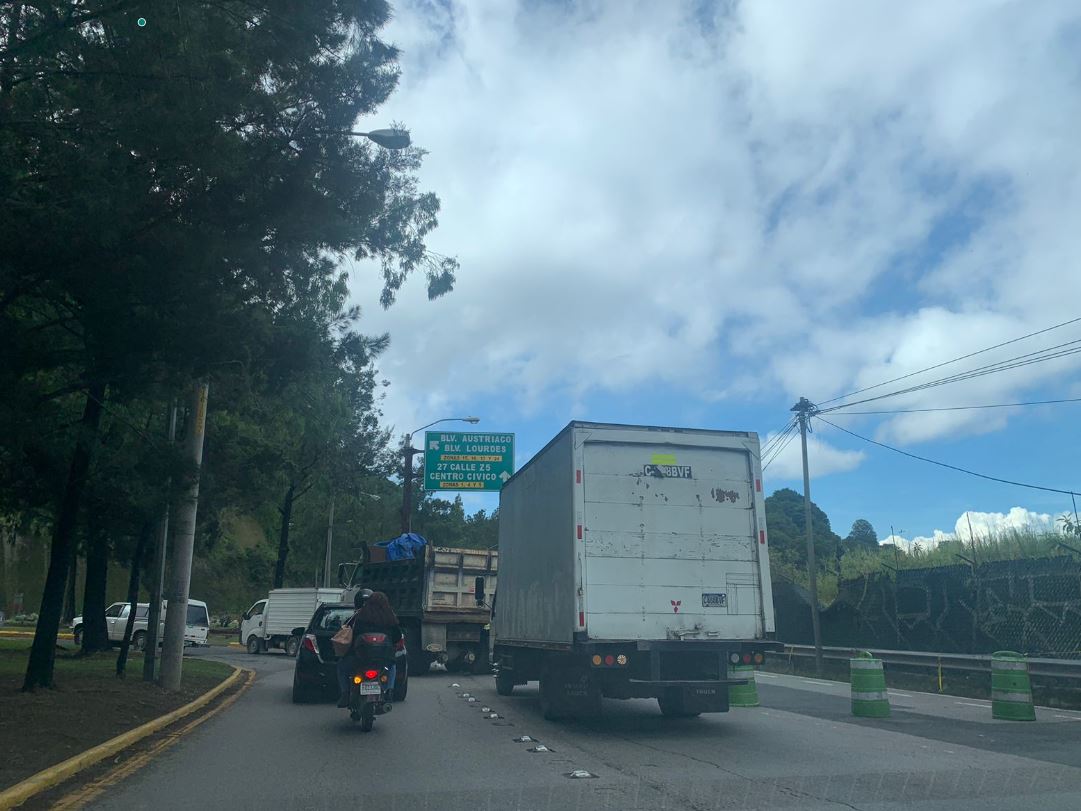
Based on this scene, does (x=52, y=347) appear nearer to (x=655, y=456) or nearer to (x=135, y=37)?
(x=135, y=37)

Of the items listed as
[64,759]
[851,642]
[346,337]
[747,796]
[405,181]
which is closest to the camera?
[747,796]

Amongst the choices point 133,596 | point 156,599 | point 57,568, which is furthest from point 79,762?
point 133,596

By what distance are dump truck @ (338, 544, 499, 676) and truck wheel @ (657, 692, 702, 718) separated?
9276 millimetres

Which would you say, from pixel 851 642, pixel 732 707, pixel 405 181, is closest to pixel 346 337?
pixel 405 181

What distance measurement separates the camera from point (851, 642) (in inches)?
1001

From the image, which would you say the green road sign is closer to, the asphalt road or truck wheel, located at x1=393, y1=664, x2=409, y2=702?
truck wheel, located at x1=393, y1=664, x2=409, y2=702

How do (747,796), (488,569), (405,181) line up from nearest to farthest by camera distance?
(747,796), (405,181), (488,569)

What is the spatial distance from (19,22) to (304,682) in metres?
10.2

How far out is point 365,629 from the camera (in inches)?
474

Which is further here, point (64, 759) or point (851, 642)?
point (851, 642)

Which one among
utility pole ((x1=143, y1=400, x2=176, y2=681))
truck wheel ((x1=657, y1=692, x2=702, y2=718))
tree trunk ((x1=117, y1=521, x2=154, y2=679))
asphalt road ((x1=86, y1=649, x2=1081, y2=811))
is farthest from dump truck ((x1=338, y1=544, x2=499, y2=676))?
truck wheel ((x1=657, y1=692, x2=702, y2=718))

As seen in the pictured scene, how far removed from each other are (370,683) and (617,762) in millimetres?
3498

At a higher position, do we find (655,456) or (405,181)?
(405,181)

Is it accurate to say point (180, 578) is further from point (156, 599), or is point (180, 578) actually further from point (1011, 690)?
point (1011, 690)
